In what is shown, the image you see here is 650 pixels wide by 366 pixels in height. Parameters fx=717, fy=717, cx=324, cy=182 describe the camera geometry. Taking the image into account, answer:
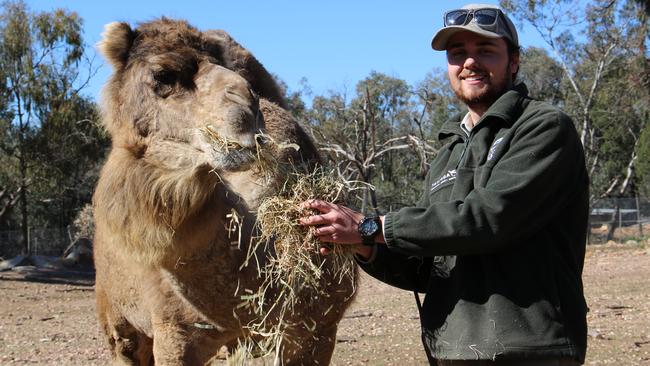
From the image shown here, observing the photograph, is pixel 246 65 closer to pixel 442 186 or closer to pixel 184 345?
pixel 184 345

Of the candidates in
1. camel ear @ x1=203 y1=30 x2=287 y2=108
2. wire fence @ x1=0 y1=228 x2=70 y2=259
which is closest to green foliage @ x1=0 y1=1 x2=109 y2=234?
wire fence @ x1=0 y1=228 x2=70 y2=259

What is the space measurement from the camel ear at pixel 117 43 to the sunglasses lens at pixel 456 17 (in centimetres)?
219

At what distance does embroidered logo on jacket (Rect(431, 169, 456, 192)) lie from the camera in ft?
9.89

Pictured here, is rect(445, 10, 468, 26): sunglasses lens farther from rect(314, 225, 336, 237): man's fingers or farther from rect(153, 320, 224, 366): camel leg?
rect(153, 320, 224, 366): camel leg

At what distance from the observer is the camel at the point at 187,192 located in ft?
12.7

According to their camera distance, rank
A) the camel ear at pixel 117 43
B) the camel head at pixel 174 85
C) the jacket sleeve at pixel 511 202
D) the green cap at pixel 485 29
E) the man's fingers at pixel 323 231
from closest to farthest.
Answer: the jacket sleeve at pixel 511 202, the man's fingers at pixel 323 231, the green cap at pixel 485 29, the camel head at pixel 174 85, the camel ear at pixel 117 43

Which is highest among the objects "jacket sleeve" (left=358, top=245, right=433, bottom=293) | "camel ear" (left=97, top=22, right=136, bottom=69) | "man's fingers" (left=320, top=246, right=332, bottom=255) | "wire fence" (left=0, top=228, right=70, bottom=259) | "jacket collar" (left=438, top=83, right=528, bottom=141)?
"camel ear" (left=97, top=22, right=136, bottom=69)

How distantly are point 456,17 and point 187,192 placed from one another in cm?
173

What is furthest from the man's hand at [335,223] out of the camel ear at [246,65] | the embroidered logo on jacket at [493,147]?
the camel ear at [246,65]

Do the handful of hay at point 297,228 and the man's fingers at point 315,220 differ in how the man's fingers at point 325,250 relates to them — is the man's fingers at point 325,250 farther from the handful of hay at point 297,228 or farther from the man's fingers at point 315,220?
the man's fingers at point 315,220

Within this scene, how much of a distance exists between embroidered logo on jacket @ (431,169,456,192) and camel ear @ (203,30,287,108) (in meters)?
1.83

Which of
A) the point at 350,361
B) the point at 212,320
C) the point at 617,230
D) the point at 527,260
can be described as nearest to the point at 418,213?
the point at 527,260

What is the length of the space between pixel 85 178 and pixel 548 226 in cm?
3235

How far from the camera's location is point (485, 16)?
2959 mm
